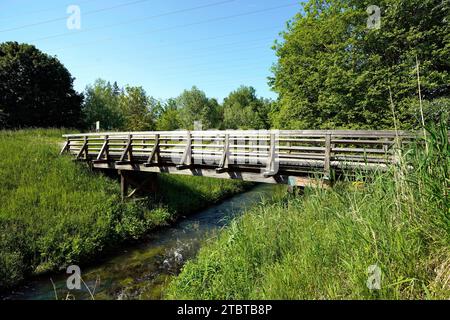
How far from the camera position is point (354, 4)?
53.7ft

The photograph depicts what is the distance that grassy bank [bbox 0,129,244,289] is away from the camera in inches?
300

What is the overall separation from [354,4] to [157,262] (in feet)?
60.4

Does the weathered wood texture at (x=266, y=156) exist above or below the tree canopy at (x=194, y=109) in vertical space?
below

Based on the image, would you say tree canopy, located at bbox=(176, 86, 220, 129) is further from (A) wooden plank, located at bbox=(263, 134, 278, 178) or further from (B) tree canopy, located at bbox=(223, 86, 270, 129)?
(A) wooden plank, located at bbox=(263, 134, 278, 178)

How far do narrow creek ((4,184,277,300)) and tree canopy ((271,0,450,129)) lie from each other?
10.9 metres

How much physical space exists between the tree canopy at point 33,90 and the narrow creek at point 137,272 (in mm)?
25900

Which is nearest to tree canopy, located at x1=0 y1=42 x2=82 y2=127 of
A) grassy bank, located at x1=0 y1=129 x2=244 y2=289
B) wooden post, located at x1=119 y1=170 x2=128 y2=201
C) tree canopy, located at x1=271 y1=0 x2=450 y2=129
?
grassy bank, located at x1=0 y1=129 x2=244 y2=289

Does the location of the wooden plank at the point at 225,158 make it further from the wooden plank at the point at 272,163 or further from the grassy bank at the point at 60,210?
the grassy bank at the point at 60,210

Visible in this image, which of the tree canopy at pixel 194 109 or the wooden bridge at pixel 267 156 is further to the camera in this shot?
the tree canopy at pixel 194 109

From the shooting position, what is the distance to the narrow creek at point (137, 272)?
633 cm

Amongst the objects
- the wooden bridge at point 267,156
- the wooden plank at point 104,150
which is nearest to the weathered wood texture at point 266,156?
the wooden bridge at point 267,156

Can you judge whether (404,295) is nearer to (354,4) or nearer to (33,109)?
(354,4)

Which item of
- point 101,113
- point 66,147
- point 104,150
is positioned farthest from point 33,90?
point 104,150
